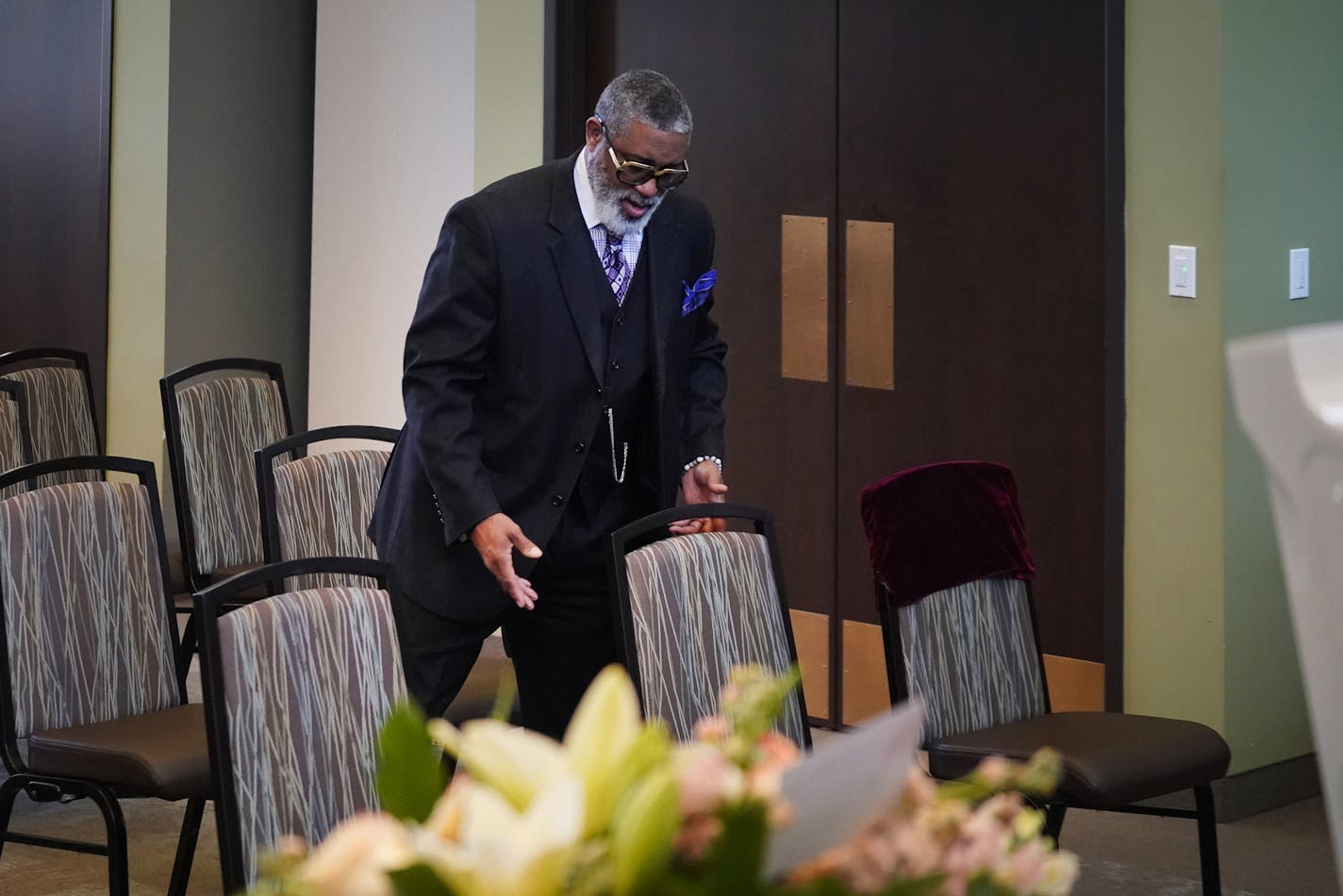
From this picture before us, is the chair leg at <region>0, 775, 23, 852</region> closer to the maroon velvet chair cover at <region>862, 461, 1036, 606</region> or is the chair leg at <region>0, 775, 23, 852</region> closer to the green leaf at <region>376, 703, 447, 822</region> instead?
the maroon velvet chair cover at <region>862, 461, 1036, 606</region>

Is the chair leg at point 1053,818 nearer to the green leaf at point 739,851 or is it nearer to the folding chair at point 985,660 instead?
the folding chair at point 985,660

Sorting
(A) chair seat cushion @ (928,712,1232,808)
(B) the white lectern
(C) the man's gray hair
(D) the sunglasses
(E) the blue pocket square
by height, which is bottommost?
(A) chair seat cushion @ (928,712,1232,808)

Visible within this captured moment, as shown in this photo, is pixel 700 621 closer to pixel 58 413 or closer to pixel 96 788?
pixel 96 788

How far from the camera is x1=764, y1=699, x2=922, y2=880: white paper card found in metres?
0.82

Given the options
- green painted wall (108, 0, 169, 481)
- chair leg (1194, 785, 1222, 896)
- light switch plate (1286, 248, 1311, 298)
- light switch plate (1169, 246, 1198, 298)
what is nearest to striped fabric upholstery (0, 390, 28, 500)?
green painted wall (108, 0, 169, 481)

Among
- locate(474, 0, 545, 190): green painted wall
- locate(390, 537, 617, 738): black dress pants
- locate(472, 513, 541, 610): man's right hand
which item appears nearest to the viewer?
locate(472, 513, 541, 610): man's right hand

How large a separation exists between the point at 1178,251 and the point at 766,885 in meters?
→ 3.31

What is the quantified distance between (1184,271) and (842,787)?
330cm

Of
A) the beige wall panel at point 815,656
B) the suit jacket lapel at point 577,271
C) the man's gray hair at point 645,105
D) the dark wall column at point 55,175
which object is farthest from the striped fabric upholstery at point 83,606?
the dark wall column at point 55,175

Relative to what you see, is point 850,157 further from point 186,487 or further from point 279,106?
point 279,106

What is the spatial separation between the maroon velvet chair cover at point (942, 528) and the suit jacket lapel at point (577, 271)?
536mm

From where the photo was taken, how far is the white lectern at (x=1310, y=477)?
0.91m

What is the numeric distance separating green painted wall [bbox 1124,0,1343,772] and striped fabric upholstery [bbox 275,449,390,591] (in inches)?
67.8

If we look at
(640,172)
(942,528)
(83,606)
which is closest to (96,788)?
(83,606)
